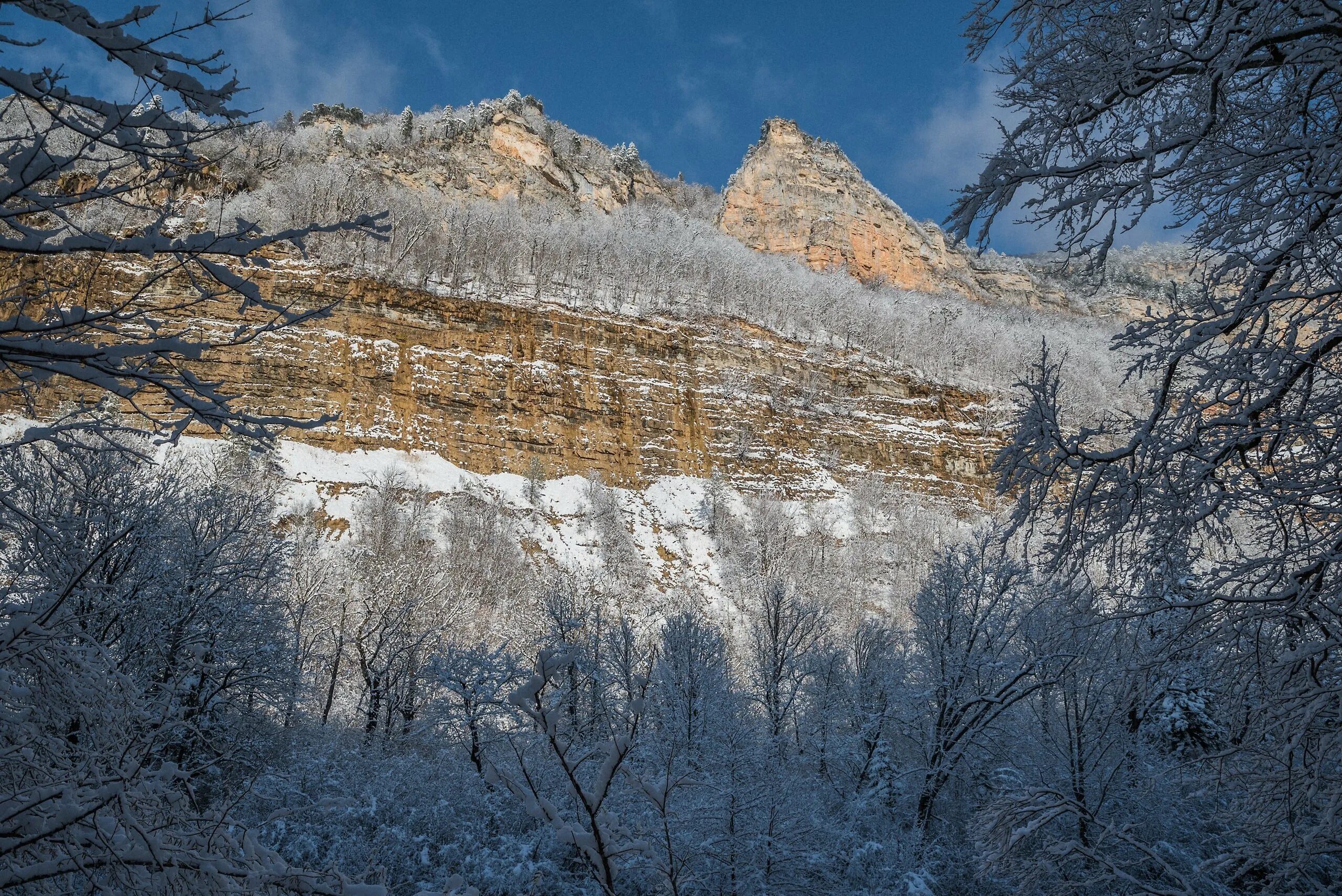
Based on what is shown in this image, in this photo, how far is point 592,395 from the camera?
4791 centimetres

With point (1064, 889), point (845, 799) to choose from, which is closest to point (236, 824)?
point (1064, 889)

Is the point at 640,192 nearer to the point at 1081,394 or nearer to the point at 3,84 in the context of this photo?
the point at 1081,394

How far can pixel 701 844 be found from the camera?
36.6 ft

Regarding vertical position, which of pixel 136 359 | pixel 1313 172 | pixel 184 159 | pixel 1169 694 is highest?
pixel 1313 172

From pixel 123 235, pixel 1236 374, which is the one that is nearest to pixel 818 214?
pixel 1236 374

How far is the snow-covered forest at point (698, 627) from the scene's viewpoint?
2.31m

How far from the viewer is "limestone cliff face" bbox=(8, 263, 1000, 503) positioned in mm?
42000

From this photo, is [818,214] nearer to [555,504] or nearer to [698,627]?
[555,504]

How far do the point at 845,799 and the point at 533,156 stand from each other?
8224cm

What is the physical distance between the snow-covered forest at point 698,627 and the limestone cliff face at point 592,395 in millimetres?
5646

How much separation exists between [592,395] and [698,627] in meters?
29.1

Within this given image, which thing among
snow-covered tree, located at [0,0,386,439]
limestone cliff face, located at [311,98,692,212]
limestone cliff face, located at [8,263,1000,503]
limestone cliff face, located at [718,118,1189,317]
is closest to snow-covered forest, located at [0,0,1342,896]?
snow-covered tree, located at [0,0,386,439]

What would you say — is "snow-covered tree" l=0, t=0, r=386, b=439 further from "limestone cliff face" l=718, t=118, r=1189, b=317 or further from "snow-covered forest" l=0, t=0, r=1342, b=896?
"limestone cliff face" l=718, t=118, r=1189, b=317

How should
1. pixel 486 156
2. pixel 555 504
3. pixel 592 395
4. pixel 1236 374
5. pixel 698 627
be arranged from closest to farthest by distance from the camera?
pixel 1236 374
pixel 698 627
pixel 555 504
pixel 592 395
pixel 486 156
